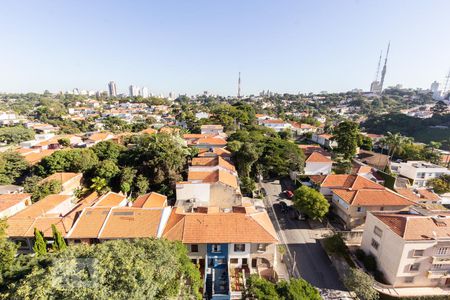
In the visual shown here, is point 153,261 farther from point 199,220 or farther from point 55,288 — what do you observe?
point 199,220

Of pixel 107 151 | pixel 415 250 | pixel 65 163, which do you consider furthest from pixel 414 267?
pixel 65 163

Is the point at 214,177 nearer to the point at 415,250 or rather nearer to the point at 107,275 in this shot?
the point at 107,275

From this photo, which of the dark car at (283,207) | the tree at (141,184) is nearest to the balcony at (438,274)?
the dark car at (283,207)

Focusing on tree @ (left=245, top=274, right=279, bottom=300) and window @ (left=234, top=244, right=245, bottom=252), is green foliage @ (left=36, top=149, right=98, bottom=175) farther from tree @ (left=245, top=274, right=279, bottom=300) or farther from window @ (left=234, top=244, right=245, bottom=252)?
tree @ (left=245, top=274, right=279, bottom=300)

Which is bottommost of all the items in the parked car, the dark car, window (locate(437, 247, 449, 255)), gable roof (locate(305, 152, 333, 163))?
the dark car

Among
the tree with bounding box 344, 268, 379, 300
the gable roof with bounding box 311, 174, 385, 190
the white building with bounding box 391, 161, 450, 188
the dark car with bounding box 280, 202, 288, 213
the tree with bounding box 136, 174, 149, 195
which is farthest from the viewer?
the white building with bounding box 391, 161, 450, 188

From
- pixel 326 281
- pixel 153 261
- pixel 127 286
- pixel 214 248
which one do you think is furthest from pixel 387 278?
pixel 127 286

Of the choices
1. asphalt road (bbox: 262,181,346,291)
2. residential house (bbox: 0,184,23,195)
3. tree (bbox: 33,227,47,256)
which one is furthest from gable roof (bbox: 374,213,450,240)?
residential house (bbox: 0,184,23,195)

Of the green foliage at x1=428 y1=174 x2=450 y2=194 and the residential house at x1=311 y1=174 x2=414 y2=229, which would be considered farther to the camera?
the green foliage at x1=428 y1=174 x2=450 y2=194

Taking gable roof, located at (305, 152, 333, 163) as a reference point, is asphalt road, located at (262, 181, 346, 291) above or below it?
below
